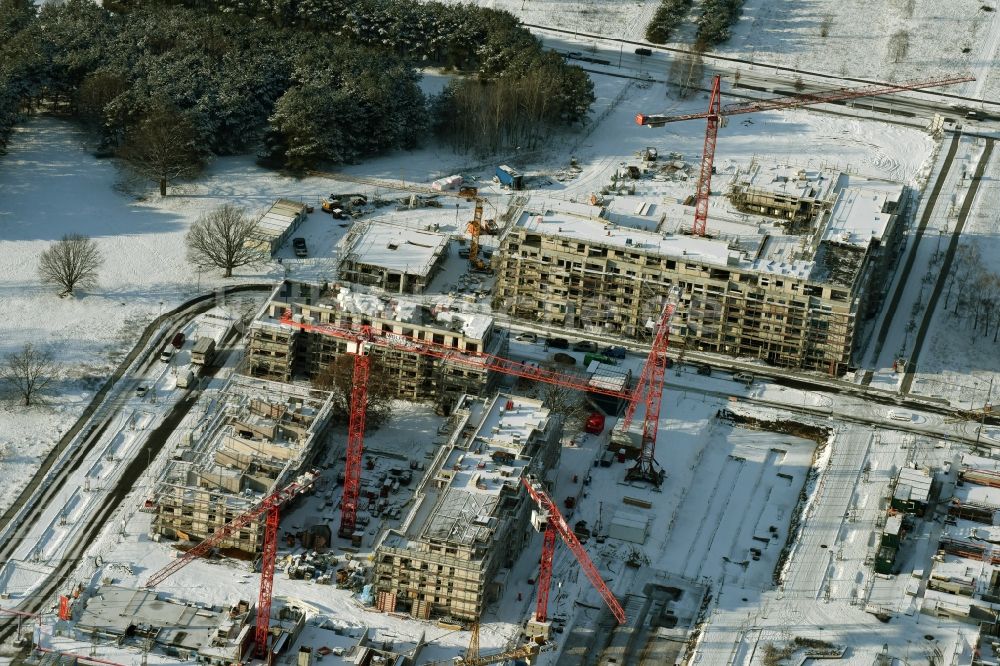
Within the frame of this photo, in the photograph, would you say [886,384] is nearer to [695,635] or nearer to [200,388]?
[695,635]

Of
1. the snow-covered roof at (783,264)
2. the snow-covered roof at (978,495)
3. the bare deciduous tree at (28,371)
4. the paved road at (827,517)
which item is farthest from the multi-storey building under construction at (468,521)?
the bare deciduous tree at (28,371)

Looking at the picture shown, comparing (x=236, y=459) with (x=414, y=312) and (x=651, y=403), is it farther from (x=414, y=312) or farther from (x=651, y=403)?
(x=651, y=403)

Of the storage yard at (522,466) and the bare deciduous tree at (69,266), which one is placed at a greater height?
the bare deciduous tree at (69,266)

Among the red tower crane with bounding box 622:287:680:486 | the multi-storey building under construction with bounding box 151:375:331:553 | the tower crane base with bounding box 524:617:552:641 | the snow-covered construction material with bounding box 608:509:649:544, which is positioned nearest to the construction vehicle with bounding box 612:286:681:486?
the red tower crane with bounding box 622:287:680:486

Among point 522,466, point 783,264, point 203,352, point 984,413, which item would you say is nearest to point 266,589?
point 522,466

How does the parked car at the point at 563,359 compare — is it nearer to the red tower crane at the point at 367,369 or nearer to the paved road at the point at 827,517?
the red tower crane at the point at 367,369

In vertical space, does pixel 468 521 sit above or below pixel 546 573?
above

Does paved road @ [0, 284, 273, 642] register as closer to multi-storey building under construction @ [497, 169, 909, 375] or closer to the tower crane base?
multi-storey building under construction @ [497, 169, 909, 375]
